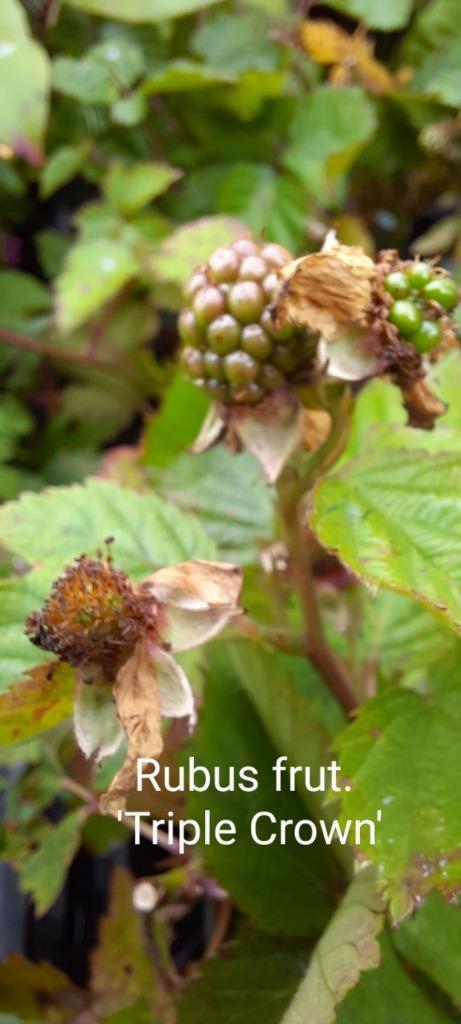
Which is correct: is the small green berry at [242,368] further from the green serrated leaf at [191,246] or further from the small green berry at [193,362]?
the green serrated leaf at [191,246]

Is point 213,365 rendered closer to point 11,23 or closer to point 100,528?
point 100,528

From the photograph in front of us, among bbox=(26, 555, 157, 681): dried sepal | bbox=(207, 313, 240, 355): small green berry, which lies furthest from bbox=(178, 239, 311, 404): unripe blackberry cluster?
bbox=(26, 555, 157, 681): dried sepal

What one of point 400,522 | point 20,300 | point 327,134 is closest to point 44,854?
point 400,522

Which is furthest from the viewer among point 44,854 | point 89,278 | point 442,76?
point 442,76

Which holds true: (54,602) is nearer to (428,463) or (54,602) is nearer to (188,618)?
(188,618)

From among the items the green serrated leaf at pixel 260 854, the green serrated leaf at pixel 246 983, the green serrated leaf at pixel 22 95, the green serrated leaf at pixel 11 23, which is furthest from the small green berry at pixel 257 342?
the green serrated leaf at pixel 11 23
